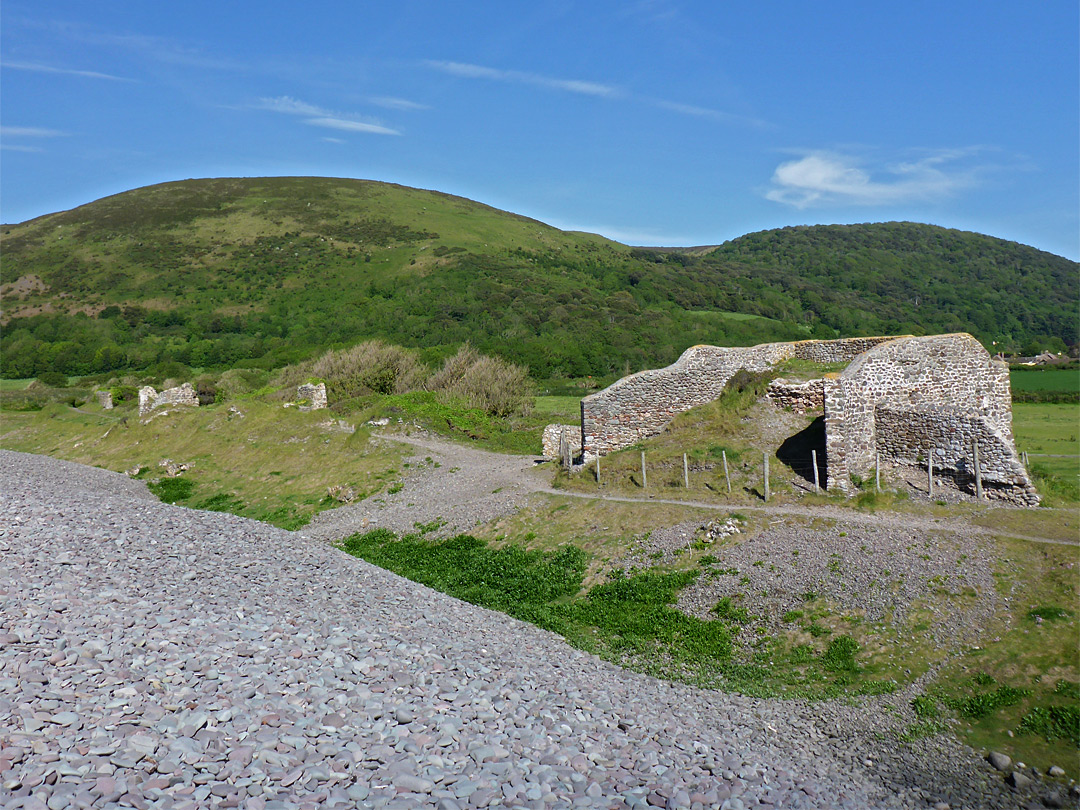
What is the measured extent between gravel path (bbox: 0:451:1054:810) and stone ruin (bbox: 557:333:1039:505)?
878cm

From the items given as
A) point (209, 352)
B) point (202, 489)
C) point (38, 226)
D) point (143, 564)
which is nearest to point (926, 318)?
point (209, 352)

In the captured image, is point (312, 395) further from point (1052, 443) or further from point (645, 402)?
point (1052, 443)

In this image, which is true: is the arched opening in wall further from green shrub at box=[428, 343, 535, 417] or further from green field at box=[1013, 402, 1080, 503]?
green shrub at box=[428, 343, 535, 417]

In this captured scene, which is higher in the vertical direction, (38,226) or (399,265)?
(38,226)

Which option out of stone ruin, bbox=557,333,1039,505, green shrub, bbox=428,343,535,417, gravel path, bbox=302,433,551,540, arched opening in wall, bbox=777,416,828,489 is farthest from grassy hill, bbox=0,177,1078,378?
arched opening in wall, bbox=777,416,828,489

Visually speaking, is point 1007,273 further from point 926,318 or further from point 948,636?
point 948,636

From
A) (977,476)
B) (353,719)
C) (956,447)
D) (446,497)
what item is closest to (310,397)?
(446,497)

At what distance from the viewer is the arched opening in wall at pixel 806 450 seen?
17.3 m

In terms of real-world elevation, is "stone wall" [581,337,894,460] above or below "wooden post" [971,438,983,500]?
above

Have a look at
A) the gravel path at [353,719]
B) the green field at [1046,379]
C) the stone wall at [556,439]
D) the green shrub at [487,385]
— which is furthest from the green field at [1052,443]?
the green shrub at [487,385]

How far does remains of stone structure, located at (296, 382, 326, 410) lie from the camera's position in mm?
33656

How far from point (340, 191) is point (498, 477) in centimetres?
14215

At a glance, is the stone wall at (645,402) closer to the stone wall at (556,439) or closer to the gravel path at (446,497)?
the gravel path at (446,497)

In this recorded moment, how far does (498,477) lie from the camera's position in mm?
22969
